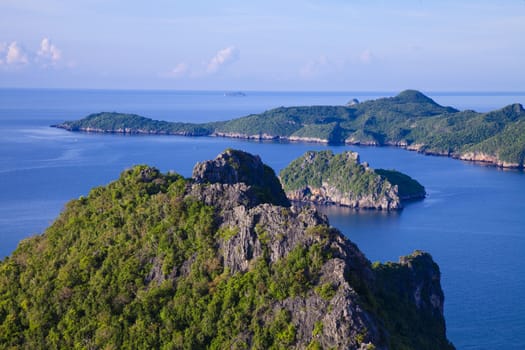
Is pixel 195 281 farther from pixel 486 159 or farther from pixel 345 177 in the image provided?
pixel 486 159

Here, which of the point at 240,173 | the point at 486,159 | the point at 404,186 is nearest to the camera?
the point at 240,173

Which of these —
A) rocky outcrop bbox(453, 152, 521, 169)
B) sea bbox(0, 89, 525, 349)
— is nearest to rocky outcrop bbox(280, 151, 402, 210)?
sea bbox(0, 89, 525, 349)

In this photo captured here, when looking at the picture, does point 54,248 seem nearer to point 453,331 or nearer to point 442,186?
point 453,331

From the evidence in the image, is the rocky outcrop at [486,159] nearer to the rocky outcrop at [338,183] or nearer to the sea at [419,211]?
the sea at [419,211]

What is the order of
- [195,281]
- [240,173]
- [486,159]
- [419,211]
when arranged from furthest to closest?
1. [486,159]
2. [419,211]
3. [240,173]
4. [195,281]

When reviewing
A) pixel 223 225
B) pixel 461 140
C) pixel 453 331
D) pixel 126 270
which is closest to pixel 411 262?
pixel 453 331

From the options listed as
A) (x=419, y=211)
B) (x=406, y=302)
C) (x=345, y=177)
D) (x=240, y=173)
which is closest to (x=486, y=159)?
(x=345, y=177)

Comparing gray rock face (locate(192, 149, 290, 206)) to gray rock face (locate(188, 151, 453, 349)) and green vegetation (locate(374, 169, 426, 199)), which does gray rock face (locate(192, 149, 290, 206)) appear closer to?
gray rock face (locate(188, 151, 453, 349))
